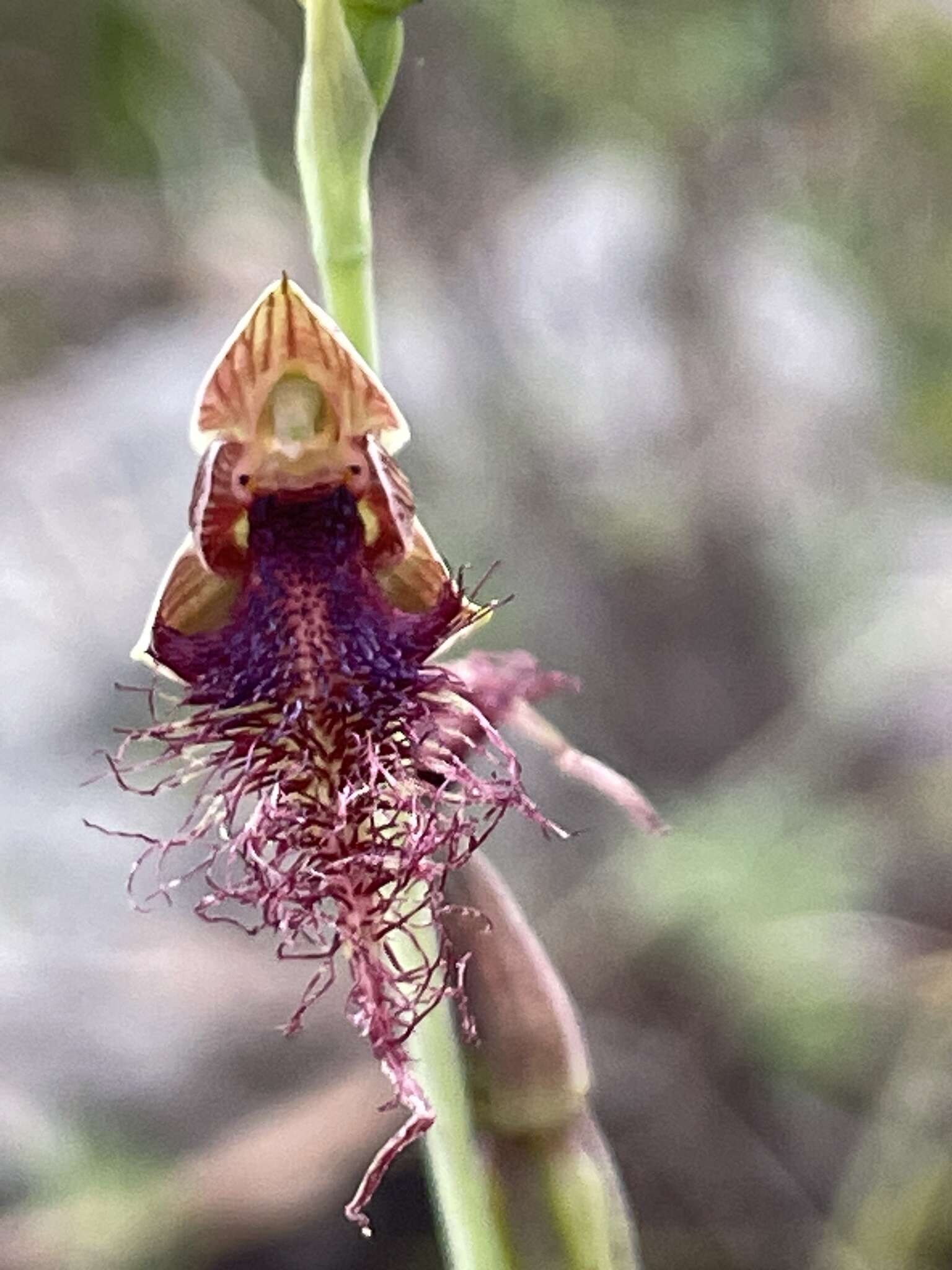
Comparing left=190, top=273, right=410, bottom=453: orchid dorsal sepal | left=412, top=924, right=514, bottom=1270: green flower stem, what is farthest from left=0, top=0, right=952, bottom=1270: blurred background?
left=190, top=273, right=410, bottom=453: orchid dorsal sepal

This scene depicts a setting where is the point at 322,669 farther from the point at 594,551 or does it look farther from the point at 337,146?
the point at 594,551

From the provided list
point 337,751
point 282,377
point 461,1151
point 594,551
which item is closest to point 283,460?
point 282,377

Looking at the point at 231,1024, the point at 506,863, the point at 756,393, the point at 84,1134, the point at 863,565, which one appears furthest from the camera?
the point at 756,393

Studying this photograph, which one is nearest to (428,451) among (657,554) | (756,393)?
(657,554)

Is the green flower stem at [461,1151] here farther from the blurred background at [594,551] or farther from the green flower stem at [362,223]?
the blurred background at [594,551]

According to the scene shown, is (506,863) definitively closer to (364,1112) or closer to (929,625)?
(364,1112)

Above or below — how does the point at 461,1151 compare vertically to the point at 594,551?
below
